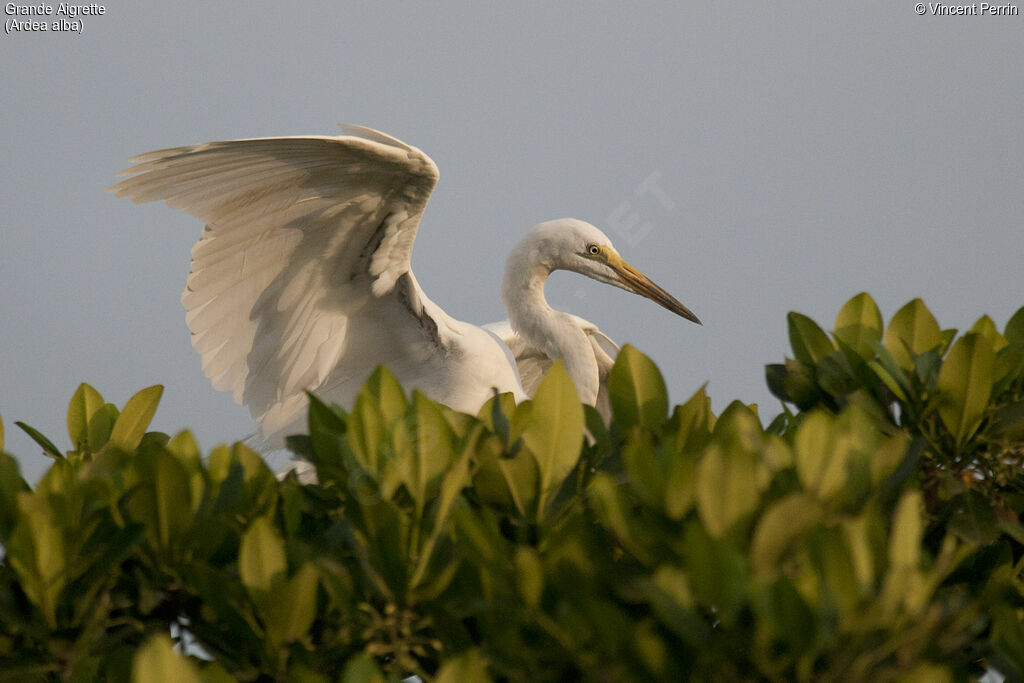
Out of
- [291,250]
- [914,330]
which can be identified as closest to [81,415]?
[291,250]

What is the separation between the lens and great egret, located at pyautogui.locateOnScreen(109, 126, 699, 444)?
12.3 feet

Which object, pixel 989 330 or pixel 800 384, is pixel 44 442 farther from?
pixel 989 330

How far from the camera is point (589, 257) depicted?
5.31m

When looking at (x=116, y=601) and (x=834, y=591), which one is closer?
(x=834, y=591)

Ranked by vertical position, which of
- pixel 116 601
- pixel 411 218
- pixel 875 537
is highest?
pixel 411 218

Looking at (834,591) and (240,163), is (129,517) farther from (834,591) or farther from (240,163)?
(240,163)

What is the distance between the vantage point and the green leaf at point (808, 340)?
78.7 inches

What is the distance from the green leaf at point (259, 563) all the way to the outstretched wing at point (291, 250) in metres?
2.21

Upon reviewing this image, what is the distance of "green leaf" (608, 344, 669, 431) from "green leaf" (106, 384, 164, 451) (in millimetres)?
1255

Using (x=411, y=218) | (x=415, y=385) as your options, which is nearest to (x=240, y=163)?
(x=411, y=218)

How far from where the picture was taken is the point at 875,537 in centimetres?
118

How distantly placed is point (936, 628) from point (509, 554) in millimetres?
630

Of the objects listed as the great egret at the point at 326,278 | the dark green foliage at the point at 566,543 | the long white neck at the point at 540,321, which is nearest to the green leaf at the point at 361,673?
the dark green foliage at the point at 566,543

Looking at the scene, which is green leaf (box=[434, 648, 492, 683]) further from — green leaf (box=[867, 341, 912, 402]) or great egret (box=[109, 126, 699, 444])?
great egret (box=[109, 126, 699, 444])
